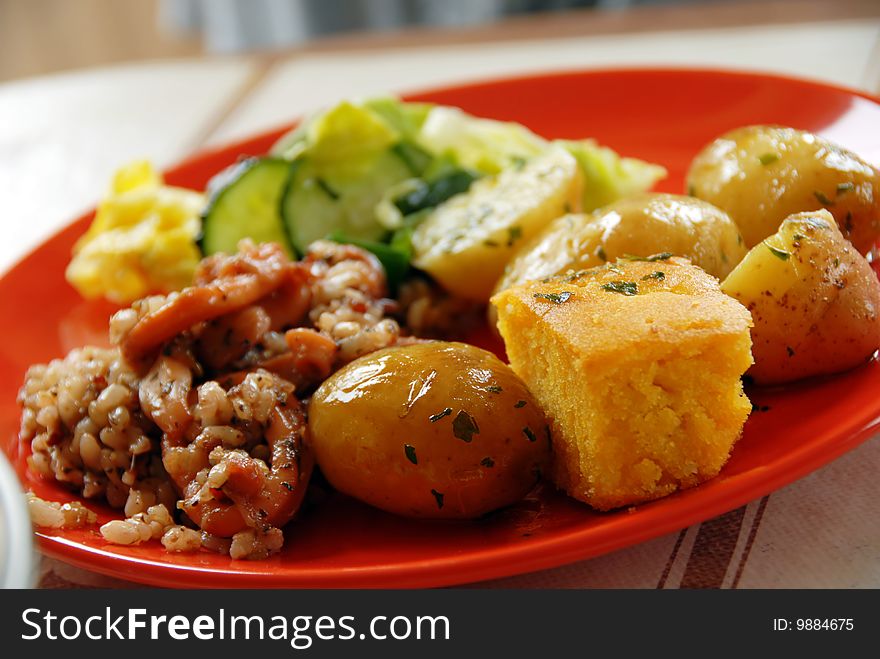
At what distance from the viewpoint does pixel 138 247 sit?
2729mm

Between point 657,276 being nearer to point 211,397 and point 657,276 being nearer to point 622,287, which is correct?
point 622,287

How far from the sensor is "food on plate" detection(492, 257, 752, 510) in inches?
59.1

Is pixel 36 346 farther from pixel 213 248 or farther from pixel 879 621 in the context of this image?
pixel 879 621

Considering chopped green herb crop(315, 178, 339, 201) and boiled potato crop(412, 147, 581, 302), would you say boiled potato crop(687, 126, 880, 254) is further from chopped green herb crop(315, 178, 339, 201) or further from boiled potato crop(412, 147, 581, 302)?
chopped green herb crop(315, 178, 339, 201)

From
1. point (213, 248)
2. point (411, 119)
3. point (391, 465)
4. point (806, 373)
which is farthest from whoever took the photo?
point (411, 119)

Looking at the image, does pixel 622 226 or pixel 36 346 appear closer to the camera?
pixel 622 226

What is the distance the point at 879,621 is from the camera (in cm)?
141

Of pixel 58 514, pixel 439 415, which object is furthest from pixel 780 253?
pixel 58 514

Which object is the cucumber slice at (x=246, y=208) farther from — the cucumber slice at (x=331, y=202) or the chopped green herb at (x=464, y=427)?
the chopped green herb at (x=464, y=427)

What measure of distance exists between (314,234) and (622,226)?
1.07m

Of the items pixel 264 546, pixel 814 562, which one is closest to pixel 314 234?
pixel 264 546

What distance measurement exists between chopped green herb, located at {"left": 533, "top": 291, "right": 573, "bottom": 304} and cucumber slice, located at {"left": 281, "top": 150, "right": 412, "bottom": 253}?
1.18 m

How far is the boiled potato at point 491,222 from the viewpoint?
2346mm

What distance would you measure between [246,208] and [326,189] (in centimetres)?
24
